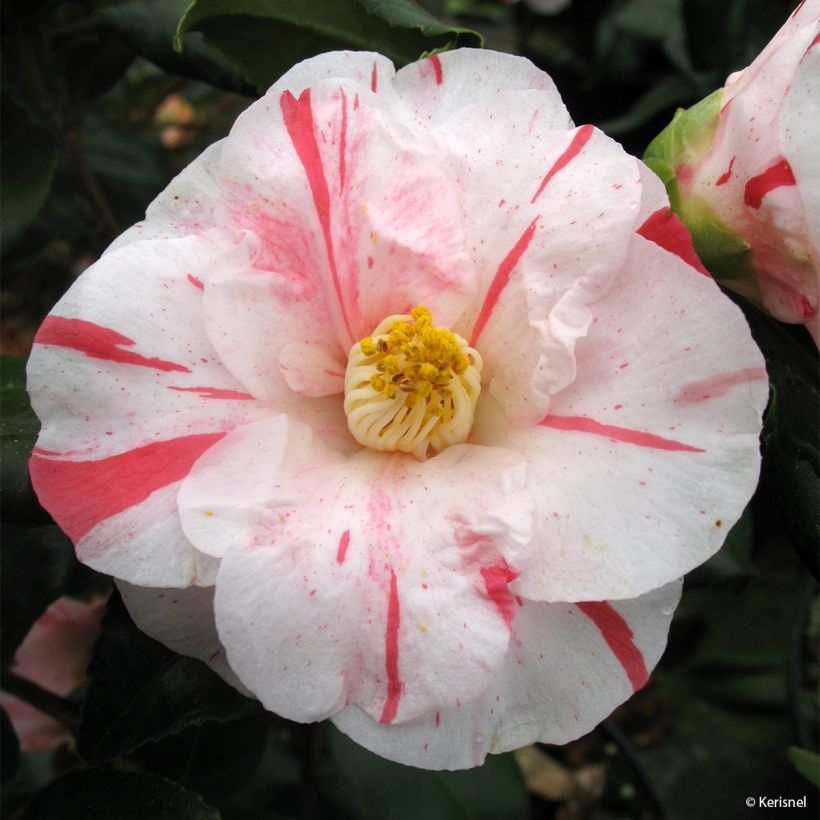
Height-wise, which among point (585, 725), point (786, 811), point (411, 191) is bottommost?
point (786, 811)

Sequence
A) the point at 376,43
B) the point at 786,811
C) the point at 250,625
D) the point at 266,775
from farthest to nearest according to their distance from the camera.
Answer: the point at 786,811, the point at 266,775, the point at 376,43, the point at 250,625

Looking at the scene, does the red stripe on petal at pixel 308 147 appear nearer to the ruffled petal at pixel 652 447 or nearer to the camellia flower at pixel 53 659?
the ruffled petal at pixel 652 447

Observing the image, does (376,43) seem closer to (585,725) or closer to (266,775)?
(585,725)

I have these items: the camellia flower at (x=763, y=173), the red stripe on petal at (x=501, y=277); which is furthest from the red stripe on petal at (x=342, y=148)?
the camellia flower at (x=763, y=173)

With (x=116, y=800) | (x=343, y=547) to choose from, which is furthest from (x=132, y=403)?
(x=116, y=800)

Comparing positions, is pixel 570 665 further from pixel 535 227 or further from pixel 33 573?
pixel 33 573

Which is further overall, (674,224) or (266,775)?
(266,775)

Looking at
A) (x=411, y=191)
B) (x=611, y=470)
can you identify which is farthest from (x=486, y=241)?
(x=611, y=470)
